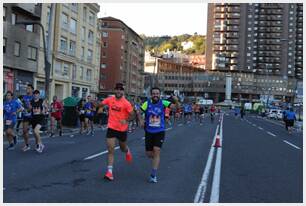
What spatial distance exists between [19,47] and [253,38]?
107 metres

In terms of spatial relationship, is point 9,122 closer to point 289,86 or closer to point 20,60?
point 20,60

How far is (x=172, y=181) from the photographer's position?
27.2 feet

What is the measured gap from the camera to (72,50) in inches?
2127

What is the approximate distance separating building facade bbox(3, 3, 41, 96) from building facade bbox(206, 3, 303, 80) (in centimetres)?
9776

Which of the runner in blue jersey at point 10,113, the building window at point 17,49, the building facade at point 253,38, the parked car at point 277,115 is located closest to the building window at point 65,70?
the building window at point 17,49

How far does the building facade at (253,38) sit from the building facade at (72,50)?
76667mm

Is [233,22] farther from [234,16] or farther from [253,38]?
[253,38]

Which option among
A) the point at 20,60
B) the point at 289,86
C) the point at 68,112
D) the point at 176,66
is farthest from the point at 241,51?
the point at 68,112

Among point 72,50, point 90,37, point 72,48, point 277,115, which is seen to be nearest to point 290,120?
point 72,50

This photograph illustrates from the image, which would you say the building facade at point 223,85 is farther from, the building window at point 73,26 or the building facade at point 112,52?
the building window at point 73,26

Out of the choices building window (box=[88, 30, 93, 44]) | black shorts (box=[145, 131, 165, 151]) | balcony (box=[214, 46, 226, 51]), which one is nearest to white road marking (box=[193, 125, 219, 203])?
black shorts (box=[145, 131, 165, 151])

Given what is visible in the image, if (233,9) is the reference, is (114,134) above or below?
below

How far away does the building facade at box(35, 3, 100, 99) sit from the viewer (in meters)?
48.4

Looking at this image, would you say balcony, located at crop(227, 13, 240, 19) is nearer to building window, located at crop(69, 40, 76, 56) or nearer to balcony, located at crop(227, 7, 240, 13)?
balcony, located at crop(227, 7, 240, 13)
